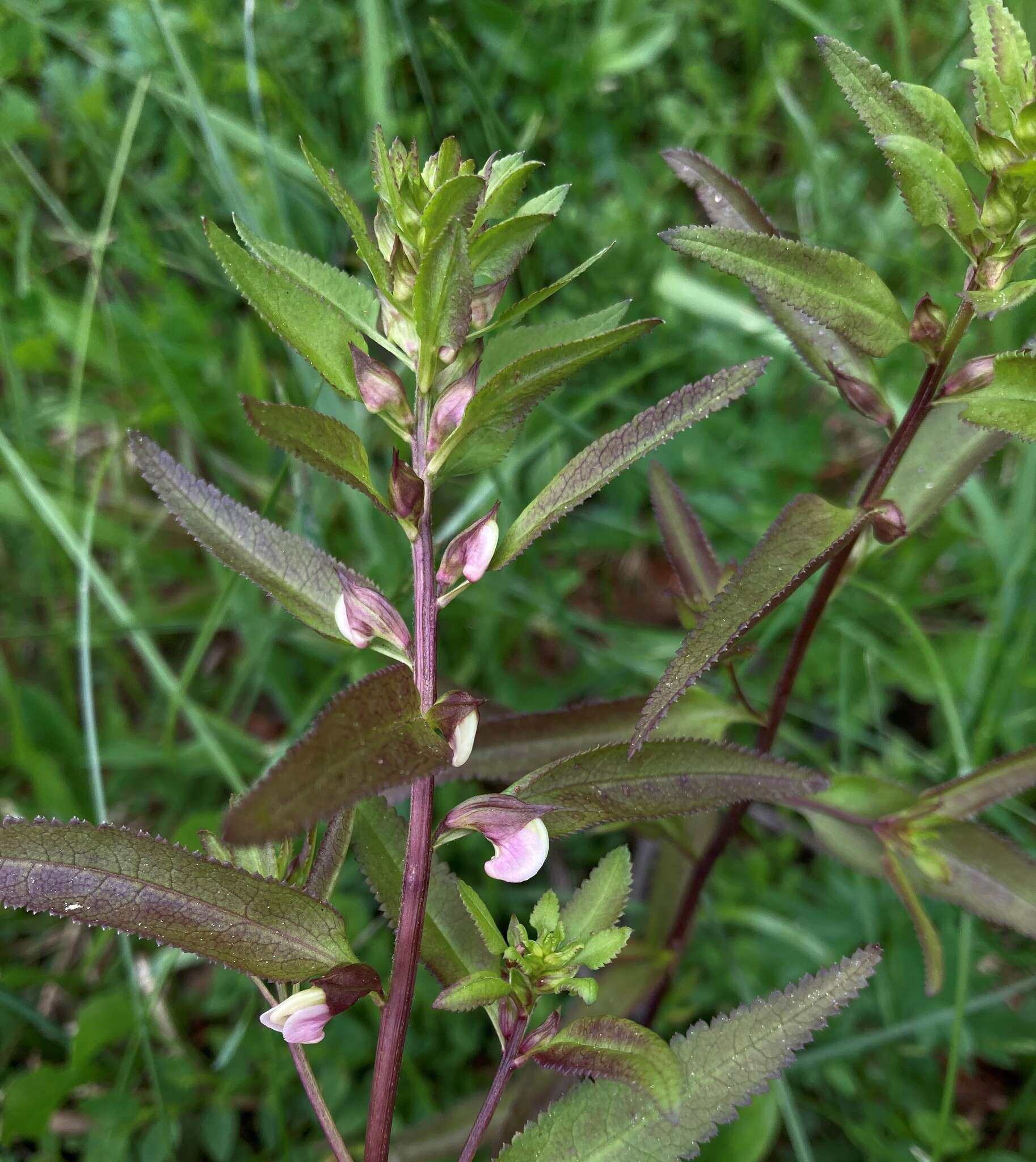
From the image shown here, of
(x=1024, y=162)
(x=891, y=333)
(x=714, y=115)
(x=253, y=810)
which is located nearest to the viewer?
(x=253, y=810)

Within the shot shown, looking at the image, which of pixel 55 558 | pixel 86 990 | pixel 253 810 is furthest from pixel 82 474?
pixel 253 810

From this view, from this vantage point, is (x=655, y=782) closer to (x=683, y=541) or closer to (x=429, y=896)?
(x=429, y=896)

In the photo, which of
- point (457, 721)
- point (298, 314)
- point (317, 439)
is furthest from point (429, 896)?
point (298, 314)

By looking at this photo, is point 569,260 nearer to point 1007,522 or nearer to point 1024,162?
point 1007,522

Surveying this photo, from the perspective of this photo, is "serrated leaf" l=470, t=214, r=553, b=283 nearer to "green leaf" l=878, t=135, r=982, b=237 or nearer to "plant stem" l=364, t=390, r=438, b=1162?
"plant stem" l=364, t=390, r=438, b=1162

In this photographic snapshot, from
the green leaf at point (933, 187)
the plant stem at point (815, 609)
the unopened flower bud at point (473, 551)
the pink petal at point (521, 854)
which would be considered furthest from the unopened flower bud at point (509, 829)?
the green leaf at point (933, 187)

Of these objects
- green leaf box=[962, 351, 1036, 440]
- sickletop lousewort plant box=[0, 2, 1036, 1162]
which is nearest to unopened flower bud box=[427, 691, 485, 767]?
sickletop lousewort plant box=[0, 2, 1036, 1162]
